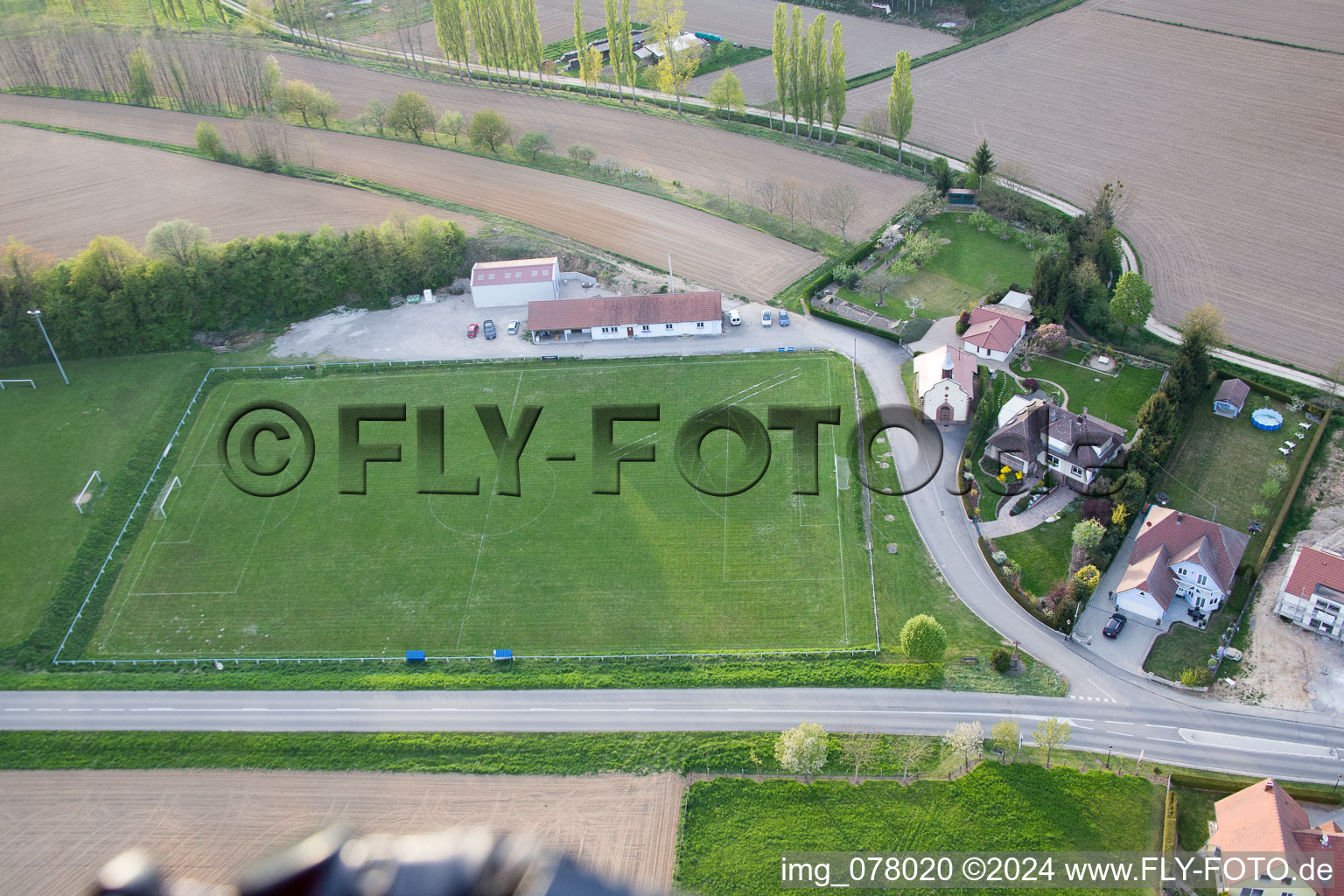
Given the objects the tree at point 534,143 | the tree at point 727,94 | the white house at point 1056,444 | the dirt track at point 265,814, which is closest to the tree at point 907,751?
the dirt track at point 265,814

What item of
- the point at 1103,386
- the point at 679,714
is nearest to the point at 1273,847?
the point at 679,714

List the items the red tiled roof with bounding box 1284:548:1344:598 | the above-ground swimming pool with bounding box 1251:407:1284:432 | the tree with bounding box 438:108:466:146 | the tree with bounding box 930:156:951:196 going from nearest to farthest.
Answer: the red tiled roof with bounding box 1284:548:1344:598
the above-ground swimming pool with bounding box 1251:407:1284:432
the tree with bounding box 930:156:951:196
the tree with bounding box 438:108:466:146

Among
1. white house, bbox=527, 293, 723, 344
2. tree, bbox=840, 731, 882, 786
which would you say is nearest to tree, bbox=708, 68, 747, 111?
white house, bbox=527, 293, 723, 344

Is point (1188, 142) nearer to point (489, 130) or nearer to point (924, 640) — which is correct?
point (489, 130)

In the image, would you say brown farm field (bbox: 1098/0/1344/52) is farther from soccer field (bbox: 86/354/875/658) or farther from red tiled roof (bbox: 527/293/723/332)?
red tiled roof (bbox: 527/293/723/332)

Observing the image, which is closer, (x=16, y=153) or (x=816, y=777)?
(x=816, y=777)

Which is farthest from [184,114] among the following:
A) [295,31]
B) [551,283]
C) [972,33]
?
[972,33]

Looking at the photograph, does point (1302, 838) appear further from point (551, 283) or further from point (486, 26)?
point (486, 26)
